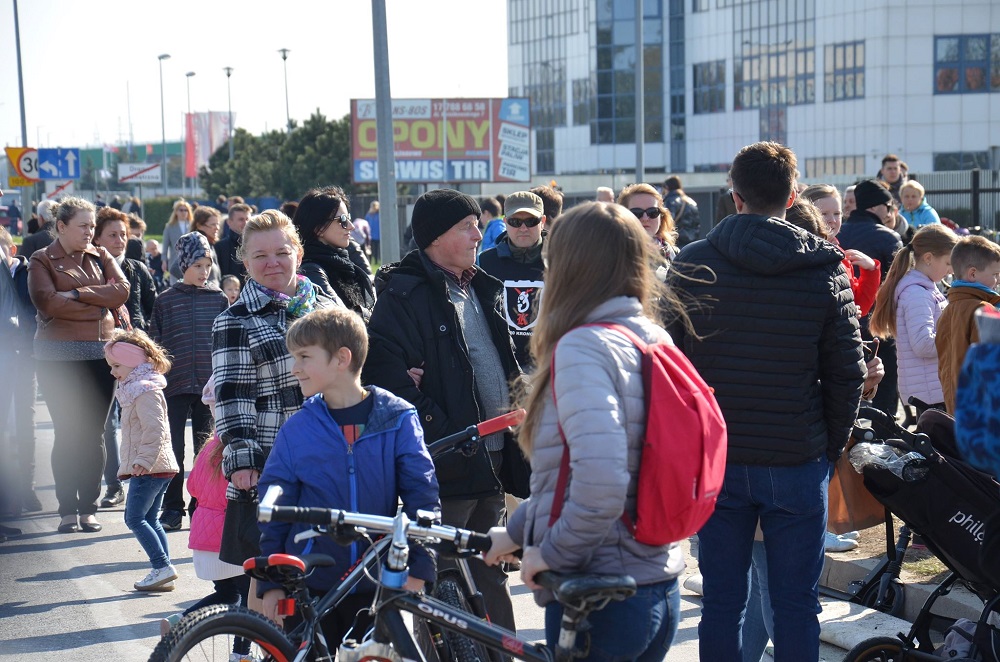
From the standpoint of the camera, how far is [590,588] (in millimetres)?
2797

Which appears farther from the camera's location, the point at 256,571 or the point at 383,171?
the point at 383,171

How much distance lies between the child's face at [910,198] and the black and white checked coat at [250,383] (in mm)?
9109

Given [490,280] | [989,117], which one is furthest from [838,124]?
[490,280]

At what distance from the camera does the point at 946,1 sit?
2111 inches

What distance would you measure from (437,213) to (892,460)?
1976 mm

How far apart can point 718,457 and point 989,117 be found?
55973mm

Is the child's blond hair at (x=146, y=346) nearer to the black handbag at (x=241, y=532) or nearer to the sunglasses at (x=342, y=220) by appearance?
the sunglasses at (x=342, y=220)

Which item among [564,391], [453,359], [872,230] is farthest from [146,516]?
[872,230]

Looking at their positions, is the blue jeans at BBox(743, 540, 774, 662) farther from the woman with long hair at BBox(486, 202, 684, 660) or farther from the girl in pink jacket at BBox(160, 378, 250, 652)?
the girl in pink jacket at BBox(160, 378, 250, 652)

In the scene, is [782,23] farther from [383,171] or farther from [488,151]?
[383,171]

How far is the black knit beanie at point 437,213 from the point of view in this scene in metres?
4.70

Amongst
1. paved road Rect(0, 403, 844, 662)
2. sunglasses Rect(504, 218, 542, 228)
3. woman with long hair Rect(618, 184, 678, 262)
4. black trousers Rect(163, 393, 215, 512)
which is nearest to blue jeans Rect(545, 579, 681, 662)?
paved road Rect(0, 403, 844, 662)

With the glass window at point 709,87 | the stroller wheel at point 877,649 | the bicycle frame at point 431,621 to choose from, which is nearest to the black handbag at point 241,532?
the bicycle frame at point 431,621

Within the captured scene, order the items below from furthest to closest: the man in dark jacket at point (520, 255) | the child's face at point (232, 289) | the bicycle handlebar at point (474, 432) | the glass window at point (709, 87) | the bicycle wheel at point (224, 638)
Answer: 1. the glass window at point (709, 87)
2. the child's face at point (232, 289)
3. the man in dark jacket at point (520, 255)
4. the bicycle handlebar at point (474, 432)
5. the bicycle wheel at point (224, 638)
